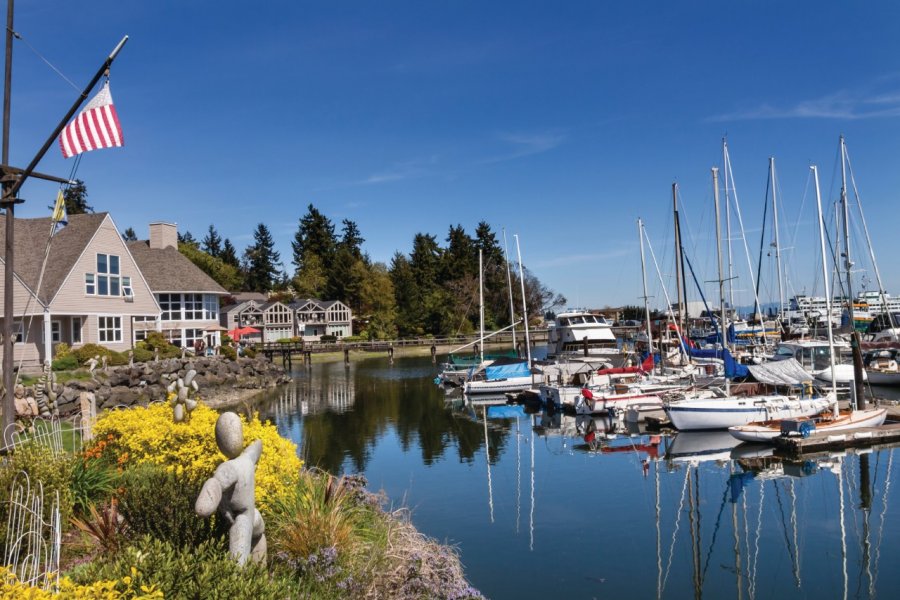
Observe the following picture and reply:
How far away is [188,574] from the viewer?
7145 mm

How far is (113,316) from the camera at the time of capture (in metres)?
48.9

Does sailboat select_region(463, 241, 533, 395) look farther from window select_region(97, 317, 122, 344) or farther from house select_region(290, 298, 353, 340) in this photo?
house select_region(290, 298, 353, 340)

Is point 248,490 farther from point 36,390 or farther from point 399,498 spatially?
point 36,390

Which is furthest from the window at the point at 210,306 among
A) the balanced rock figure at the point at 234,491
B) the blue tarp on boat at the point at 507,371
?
the balanced rock figure at the point at 234,491

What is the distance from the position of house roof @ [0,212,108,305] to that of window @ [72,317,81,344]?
3456 mm

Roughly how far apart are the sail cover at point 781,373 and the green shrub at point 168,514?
30590 mm

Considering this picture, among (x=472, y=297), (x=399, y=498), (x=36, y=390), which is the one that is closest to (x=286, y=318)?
(x=472, y=297)

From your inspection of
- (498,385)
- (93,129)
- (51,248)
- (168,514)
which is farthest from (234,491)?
(51,248)

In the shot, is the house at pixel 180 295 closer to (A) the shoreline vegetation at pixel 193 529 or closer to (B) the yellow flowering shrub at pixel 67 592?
(A) the shoreline vegetation at pixel 193 529

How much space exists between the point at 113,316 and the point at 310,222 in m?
83.5

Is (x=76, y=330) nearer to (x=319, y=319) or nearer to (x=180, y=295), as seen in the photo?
(x=180, y=295)

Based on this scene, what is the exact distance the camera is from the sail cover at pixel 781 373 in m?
33.9

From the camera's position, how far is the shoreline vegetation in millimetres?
7062

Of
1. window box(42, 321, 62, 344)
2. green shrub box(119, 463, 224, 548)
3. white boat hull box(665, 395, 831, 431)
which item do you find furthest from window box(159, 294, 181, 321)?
green shrub box(119, 463, 224, 548)
